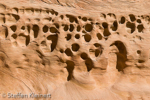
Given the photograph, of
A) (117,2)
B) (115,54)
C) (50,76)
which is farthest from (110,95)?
(117,2)

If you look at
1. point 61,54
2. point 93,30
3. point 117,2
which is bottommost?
point 61,54

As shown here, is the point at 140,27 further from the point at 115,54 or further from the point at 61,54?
the point at 61,54

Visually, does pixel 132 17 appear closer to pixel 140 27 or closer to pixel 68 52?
pixel 140 27

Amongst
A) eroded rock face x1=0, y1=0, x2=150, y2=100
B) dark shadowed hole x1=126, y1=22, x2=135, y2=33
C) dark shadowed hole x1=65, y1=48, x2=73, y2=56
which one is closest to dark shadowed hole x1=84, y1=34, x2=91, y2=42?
eroded rock face x1=0, y1=0, x2=150, y2=100

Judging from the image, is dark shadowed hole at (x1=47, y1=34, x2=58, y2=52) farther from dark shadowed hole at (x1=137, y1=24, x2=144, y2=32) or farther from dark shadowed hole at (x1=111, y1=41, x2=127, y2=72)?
dark shadowed hole at (x1=137, y1=24, x2=144, y2=32)

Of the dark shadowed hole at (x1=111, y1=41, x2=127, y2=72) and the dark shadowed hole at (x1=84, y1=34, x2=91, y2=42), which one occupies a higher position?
the dark shadowed hole at (x1=84, y1=34, x2=91, y2=42)

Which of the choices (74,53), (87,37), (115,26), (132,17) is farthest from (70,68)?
(132,17)

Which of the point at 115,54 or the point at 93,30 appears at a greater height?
the point at 93,30
